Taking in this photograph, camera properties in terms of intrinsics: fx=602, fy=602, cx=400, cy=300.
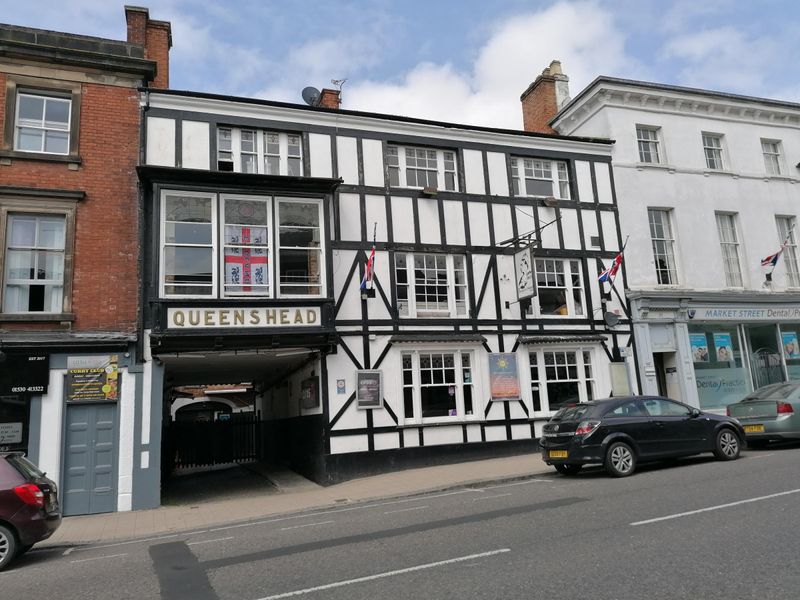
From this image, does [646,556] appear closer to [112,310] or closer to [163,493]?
[112,310]

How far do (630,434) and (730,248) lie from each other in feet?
38.2

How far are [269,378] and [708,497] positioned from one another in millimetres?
15188

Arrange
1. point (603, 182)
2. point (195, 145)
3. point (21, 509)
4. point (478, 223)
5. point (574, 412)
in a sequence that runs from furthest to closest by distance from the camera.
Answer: point (603, 182)
point (478, 223)
point (195, 145)
point (574, 412)
point (21, 509)

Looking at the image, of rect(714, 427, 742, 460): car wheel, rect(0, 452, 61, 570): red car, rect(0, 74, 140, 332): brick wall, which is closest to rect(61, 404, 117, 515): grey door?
rect(0, 74, 140, 332): brick wall

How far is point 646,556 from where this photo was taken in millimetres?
5824

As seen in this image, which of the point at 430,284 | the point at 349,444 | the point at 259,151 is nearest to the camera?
the point at 349,444

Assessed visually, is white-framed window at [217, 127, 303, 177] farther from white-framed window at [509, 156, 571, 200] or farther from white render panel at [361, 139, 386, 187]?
white-framed window at [509, 156, 571, 200]

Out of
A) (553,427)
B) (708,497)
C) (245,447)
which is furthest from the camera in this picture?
(245,447)

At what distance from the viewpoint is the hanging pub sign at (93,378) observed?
1243cm

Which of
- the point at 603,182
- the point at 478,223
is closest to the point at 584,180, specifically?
the point at 603,182

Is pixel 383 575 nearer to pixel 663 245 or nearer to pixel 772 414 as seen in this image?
pixel 772 414

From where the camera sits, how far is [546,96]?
2125 centimetres

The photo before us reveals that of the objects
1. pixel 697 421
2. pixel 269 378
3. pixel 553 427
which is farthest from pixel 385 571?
pixel 269 378

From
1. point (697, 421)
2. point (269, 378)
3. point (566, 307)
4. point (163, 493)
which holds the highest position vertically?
point (566, 307)
